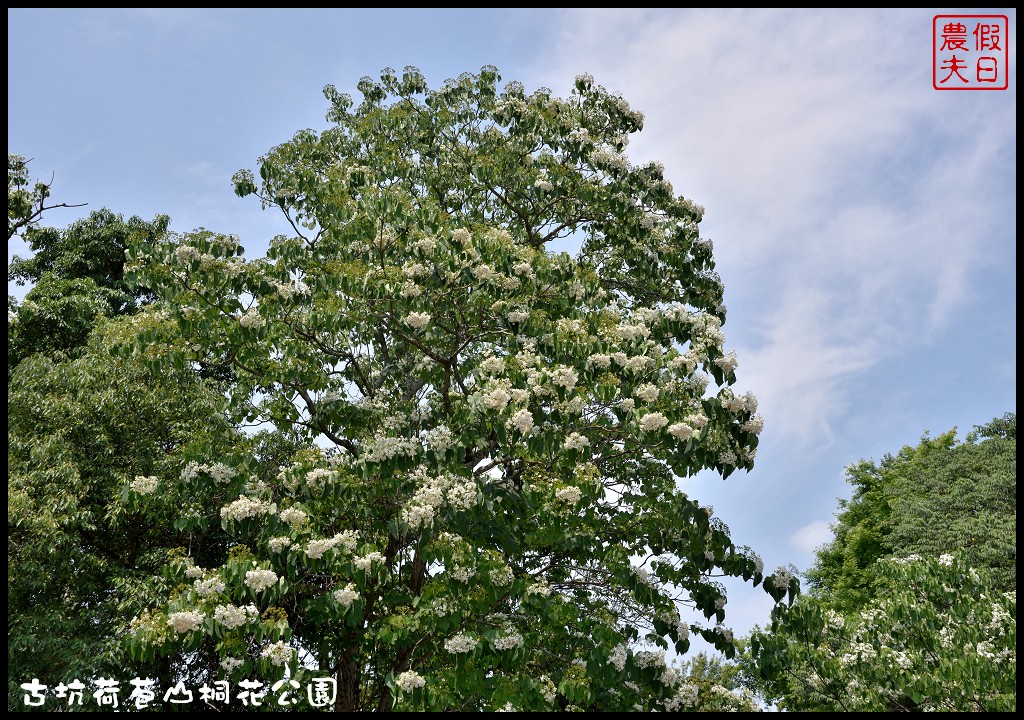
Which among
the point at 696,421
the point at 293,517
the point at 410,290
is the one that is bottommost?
the point at 293,517

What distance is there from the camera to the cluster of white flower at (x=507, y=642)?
7.64 m

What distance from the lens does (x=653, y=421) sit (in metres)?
7.81

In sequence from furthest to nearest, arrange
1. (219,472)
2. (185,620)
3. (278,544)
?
(219,472), (278,544), (185,620)

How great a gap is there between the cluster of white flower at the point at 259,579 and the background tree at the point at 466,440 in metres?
0.02

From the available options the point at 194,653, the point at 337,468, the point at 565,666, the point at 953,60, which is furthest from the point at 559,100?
the point at 194,653

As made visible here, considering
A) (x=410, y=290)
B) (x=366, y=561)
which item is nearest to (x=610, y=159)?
(x=410, y=290)

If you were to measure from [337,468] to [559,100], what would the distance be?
582cm

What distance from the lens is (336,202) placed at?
9.83 m

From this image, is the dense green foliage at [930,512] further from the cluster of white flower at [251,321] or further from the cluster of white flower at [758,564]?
the cluster of white flower at [251,321]

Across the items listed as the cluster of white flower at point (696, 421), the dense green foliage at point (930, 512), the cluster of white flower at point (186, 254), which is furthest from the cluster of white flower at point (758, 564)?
the dense green foliage at point (930, 512)

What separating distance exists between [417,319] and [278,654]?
10.4 ft

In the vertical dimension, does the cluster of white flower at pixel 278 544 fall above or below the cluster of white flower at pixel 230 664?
above

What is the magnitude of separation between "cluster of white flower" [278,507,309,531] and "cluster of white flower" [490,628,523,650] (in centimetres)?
196

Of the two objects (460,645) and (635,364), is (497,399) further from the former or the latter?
(460,645)
